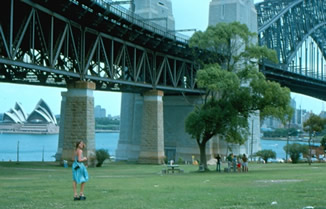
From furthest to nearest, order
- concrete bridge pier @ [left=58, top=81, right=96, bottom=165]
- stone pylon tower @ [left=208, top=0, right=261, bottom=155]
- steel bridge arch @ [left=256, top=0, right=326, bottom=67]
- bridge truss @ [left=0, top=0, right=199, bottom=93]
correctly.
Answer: steel bridge arch @ [left=256, top=0, right=326, bottom=67] < stone pylon tower @ [left=208, top=0, right=261, bottom=155] < concrete bridge pier @ [left=58, top=81, right=96, bottom=165] < bridge truss @ [left=0, top=0, right=199, bottom=93]

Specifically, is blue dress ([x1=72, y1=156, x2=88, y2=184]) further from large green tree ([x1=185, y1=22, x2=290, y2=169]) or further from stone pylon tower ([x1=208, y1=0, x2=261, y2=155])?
stone pylon tower ([x1=208, y1=0, x2=261, y2=155])

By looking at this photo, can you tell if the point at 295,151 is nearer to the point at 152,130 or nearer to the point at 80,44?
the point at 152,130

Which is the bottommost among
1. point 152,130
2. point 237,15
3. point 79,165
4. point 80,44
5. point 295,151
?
point 295,151

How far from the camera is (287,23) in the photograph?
425 ft

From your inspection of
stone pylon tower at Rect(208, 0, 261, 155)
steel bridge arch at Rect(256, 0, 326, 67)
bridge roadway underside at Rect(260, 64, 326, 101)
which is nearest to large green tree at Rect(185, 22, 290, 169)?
stone pylon tower at Rect(208, 0, 261, 155)

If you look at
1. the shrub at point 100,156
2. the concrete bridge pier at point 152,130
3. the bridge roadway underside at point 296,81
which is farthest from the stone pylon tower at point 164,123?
the shrub at point 100,156

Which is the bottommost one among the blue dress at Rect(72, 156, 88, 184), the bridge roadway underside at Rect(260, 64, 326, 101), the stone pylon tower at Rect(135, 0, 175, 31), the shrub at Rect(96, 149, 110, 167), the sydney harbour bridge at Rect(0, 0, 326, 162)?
the shrub at Rect(96, 149, 110, 167)

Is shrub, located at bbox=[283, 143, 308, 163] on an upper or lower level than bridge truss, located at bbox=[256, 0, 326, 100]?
lower

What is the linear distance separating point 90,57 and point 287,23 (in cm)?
9012

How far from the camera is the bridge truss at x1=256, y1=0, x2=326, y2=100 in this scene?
115250 mm

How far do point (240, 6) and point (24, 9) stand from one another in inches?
2170

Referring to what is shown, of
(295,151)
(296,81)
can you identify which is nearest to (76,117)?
(295,151)

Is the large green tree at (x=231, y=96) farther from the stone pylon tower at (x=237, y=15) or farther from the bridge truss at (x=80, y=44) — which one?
the stone pylon tower at (x=237, y=15)

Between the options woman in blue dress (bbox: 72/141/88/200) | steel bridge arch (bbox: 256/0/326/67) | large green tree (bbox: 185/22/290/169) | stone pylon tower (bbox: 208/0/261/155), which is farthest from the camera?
steel bridge arch (bbox: 256/0/326/67)
